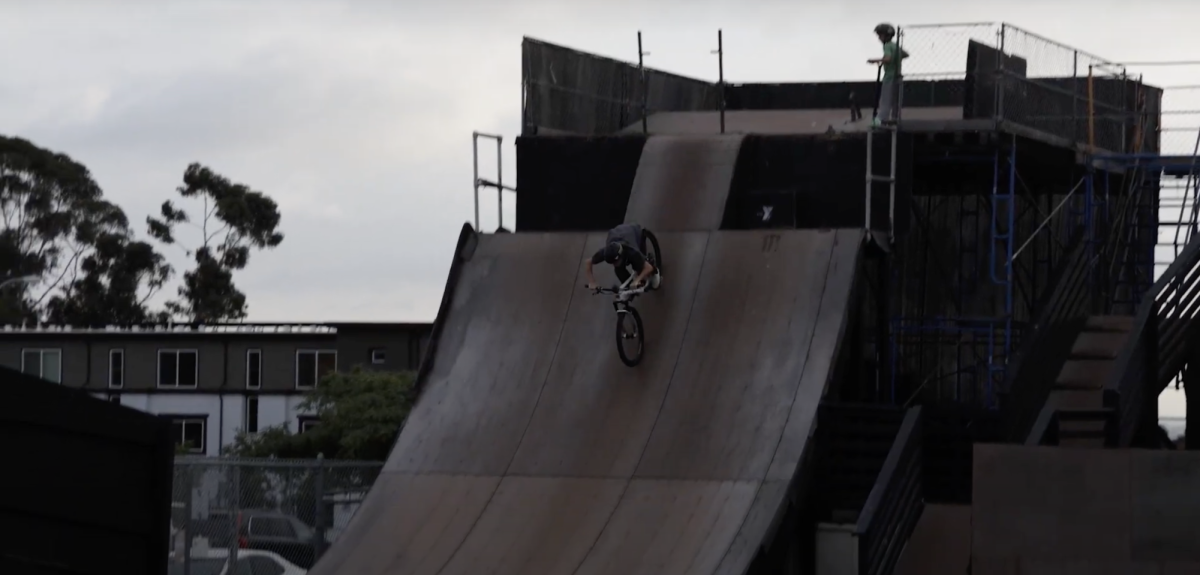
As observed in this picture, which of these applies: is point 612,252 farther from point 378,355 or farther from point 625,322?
point 378,355

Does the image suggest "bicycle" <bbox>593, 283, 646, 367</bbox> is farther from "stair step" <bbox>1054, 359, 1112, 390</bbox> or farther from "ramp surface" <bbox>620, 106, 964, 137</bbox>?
"stair step" <bbox>1054, 359, 1112, 390</bbox>

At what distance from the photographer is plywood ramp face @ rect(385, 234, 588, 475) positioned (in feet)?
64.0

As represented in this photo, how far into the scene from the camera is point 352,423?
40.0 metres

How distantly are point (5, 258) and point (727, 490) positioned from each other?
5446 cm

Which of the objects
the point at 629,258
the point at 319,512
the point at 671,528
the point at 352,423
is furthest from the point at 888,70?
the point at 352,423

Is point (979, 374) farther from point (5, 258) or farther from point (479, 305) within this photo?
point (5, 258)

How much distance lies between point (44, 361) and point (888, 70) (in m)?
37.9

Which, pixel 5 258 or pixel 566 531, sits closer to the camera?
pixel 566 531

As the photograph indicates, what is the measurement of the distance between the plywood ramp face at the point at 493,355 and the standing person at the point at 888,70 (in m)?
3.73

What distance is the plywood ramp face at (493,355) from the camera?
64.0 ft

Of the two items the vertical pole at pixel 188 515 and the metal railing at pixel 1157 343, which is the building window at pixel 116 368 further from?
the metal railing at pixel 1157 343

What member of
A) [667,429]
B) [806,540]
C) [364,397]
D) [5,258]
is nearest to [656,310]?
[667,429]

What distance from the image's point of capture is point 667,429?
18.9m

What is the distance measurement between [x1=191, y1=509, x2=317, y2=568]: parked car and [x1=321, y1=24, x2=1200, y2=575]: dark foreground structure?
3.92 metres
